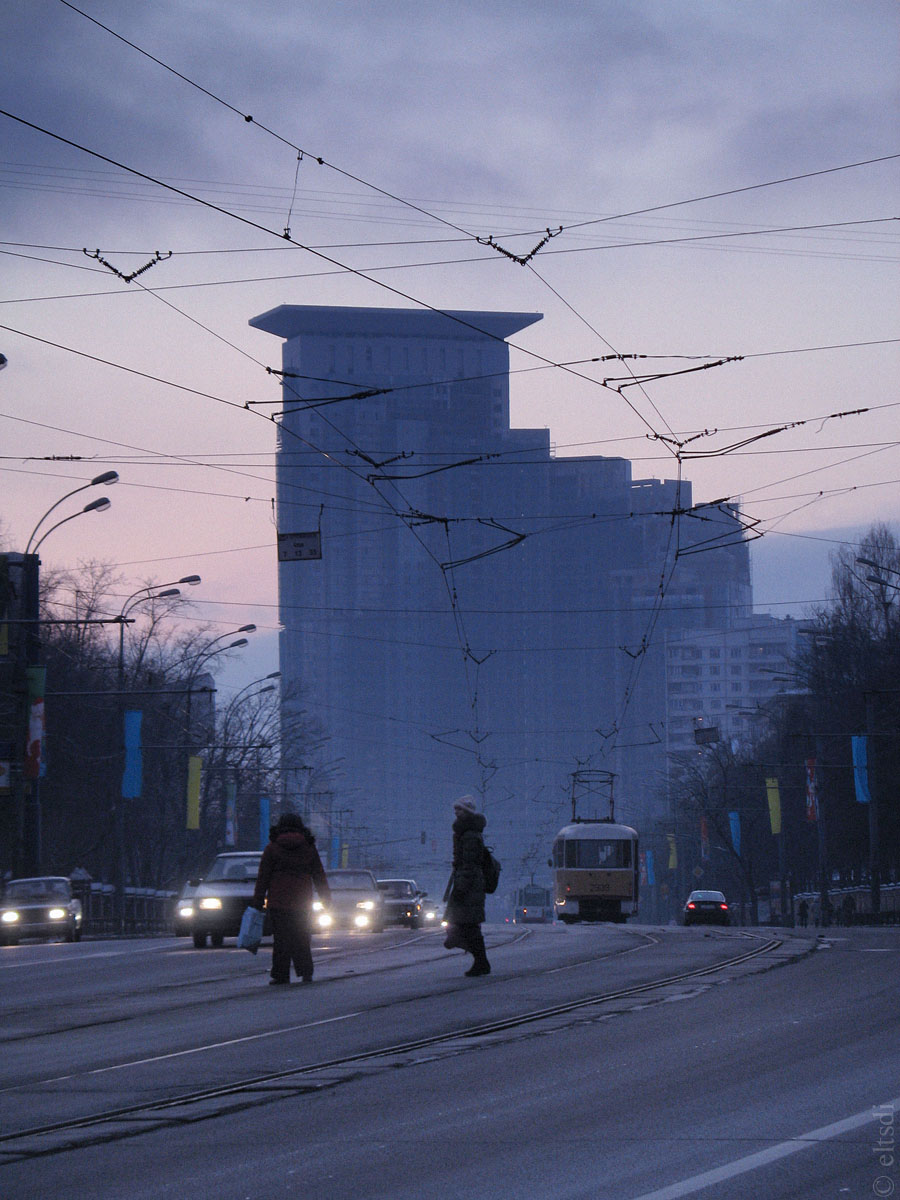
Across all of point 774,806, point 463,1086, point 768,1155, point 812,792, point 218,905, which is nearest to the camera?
point 768,1155

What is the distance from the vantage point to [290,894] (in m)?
15.5

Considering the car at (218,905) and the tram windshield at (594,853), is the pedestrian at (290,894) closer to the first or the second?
the car at (218,905)

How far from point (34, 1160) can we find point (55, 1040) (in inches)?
191

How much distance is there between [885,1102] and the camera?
7.60 m

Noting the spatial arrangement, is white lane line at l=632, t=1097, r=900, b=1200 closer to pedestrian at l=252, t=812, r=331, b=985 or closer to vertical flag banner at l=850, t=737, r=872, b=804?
pedestrian at l=252, t=812, r=331, b=985

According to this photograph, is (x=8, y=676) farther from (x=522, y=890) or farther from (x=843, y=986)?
(x=522, y=890)

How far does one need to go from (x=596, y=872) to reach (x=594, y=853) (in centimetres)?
54

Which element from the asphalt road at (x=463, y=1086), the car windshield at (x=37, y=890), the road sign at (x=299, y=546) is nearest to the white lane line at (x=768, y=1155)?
the asphalt road at (x=463, y=1086)

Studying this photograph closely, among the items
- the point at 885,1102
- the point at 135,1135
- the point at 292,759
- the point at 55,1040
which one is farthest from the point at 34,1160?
the point at 292,759

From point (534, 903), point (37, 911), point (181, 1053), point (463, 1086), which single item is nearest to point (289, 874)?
point (181, 1053)

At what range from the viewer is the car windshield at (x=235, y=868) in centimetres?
2620

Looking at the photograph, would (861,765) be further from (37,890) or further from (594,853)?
(37,890)

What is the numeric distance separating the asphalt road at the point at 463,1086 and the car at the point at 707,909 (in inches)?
1604

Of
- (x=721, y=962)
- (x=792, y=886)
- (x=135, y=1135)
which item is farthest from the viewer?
(x=792, y=886)
